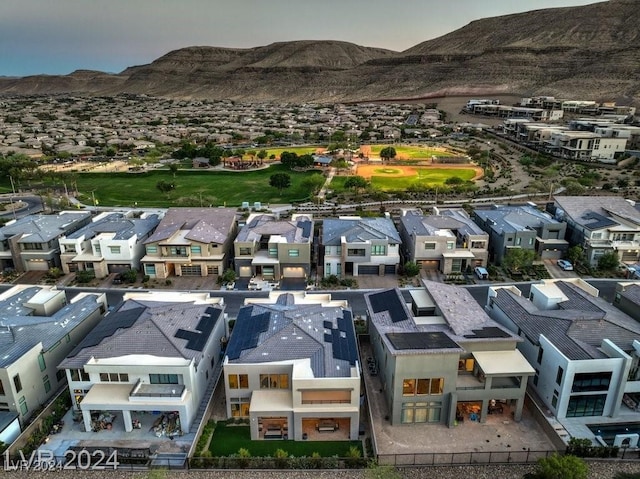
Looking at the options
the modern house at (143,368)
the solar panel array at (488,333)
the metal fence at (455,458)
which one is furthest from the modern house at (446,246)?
the modern house at (143,368)

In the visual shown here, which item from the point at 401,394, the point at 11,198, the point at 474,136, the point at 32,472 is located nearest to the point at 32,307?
the point at 32,472

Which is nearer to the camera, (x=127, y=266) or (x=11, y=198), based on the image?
(x=127, y=266)

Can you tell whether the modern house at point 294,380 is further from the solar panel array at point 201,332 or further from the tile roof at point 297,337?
the solar panel array at point 201,332

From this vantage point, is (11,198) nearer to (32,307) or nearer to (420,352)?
(32,307)

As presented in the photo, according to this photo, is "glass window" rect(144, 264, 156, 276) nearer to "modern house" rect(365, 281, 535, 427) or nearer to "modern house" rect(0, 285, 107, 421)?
"modern house" rect(0, 285, 107, 421)

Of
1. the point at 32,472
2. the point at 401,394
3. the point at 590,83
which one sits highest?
the point at 590,83
